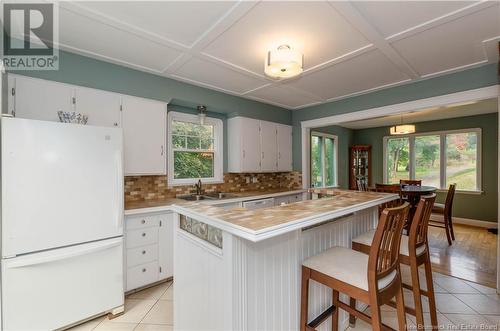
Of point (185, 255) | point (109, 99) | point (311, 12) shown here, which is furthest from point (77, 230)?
point (311, 12)

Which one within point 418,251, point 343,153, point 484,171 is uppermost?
point 343,153

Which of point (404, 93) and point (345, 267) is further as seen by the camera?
point (404, 93)

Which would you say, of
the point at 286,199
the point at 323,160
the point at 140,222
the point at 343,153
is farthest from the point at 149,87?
the point at 343,153

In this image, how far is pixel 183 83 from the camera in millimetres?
2998

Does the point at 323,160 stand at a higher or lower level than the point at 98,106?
lower

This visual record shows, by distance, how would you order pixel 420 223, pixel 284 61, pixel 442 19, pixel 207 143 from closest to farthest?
pixel 420 223 → pixel 442 19 → pixel 284 61 → pixel 207 143

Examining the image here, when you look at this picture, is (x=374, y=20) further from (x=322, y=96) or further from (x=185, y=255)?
(x=185, y=255)

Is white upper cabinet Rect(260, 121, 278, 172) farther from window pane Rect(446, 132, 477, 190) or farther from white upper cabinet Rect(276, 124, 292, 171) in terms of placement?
window pane Rect(446, 132, 477, 190)

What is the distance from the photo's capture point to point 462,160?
16.9 ft

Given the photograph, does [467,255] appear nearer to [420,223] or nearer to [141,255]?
[420,223]

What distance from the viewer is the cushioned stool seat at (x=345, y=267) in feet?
4.00

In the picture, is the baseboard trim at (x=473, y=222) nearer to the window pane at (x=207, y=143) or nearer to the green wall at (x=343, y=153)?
the green wall at (x=343, y=153)

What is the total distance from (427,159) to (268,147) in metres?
4.42

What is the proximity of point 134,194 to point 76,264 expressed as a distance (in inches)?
42.9
